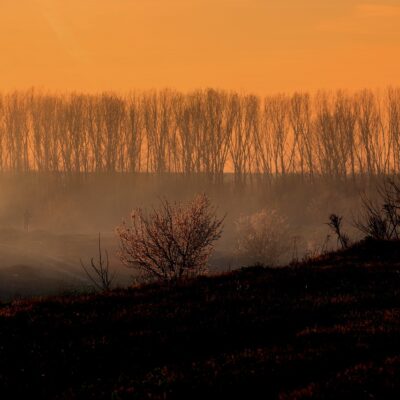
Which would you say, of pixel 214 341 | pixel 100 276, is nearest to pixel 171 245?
pixel 100 276

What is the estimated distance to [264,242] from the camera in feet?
278

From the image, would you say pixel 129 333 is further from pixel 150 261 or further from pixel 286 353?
pixel 150 261

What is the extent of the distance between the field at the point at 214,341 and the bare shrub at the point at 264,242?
61.7 meters

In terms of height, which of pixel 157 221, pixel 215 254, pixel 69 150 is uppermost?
pixel 69 150

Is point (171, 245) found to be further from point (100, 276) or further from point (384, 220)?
point (384, 220)

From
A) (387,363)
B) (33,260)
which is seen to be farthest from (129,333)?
(33,260)

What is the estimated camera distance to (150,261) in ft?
125

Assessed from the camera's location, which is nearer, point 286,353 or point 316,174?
point 286,353

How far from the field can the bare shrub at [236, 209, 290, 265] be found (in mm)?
61673

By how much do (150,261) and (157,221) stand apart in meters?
2.43

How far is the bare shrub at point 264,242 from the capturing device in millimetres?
83750

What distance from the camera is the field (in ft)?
36.3

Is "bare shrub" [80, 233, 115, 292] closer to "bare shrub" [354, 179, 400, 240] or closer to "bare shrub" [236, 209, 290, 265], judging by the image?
"bare shrub" [354, 179, 400, 240]

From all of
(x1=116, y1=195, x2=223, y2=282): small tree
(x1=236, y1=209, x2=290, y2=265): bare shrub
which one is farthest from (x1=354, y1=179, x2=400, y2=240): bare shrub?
(x1=236, y1=209, x2=290, y2=265): bare shrub
